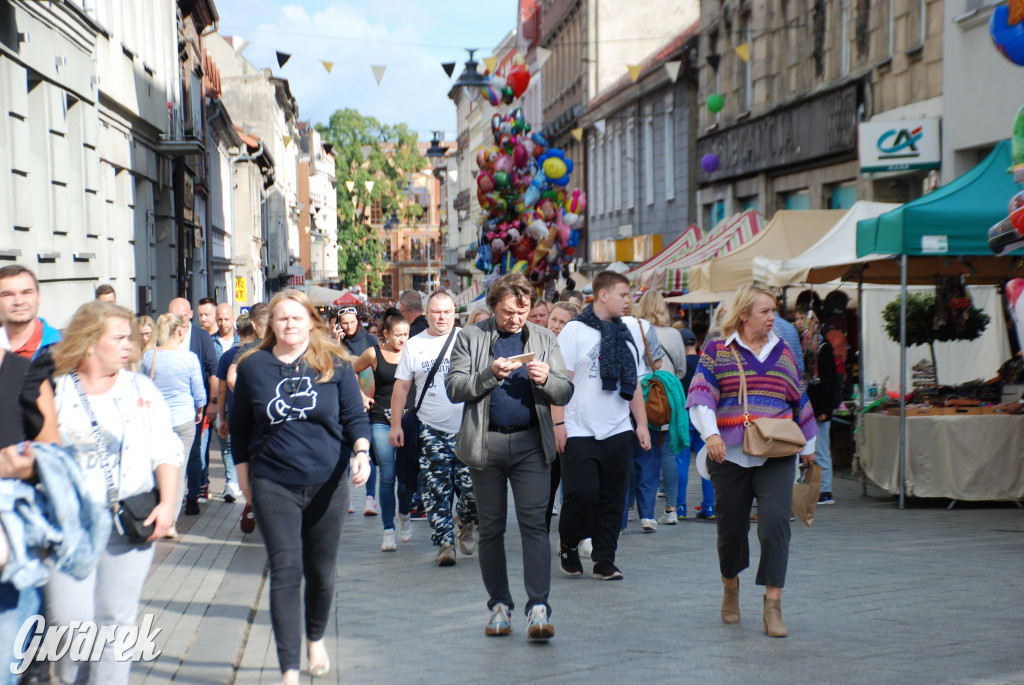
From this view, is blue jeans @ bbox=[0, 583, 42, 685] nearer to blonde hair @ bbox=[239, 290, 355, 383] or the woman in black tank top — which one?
blonde hair @ bbox=[239, 290, 355, 383]

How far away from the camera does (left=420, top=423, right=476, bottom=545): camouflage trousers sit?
871cm

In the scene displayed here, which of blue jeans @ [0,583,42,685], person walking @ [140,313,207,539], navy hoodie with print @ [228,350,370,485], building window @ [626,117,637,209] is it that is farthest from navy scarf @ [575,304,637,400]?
building window @ [626,117,637,209]

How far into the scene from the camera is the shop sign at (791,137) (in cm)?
2103

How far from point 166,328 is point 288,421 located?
16.9ft

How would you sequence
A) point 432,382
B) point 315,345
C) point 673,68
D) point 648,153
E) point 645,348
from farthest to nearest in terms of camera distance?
1. point 648,153
2. point 673,68
3. point 645,348
4. point 432,382
5. point 315,345

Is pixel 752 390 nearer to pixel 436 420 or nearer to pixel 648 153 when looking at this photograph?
pixel 436 420

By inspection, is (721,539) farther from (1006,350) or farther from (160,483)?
(1006,350)

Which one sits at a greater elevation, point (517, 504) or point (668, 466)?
point (517, 504)

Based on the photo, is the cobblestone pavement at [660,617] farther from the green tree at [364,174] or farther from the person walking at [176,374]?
the green tree at [364,174]

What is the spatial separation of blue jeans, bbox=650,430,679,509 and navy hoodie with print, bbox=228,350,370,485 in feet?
16.3

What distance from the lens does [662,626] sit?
661 cm

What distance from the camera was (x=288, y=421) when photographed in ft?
17.8

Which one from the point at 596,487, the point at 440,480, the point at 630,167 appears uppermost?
the point at 630,167

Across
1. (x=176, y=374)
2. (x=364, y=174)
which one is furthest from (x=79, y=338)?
(x=364, y=174)
